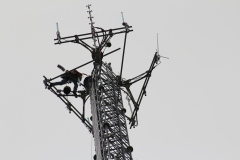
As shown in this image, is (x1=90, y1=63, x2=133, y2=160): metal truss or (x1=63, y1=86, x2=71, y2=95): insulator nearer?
(x1=90, y1=63, x2=133, y2=160): metal truss

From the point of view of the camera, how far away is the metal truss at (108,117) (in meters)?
23.7

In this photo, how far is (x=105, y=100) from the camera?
2634cm

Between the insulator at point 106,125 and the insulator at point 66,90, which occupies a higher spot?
the insulator at point 66,90

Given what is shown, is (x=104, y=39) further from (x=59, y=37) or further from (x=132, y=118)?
(x=132, y=118)

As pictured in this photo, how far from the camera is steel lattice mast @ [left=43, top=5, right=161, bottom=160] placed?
23891 mm

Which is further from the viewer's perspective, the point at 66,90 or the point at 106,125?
the point at 66,90

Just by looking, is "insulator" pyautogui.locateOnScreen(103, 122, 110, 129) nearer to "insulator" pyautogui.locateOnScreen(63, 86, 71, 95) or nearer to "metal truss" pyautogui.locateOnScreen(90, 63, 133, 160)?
"metal truss" pyautogui.locateOnScreen(90, 63, 133, 160)

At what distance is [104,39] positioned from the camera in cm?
2862

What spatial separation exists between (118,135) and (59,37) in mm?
6306

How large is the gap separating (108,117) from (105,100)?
1.17 m

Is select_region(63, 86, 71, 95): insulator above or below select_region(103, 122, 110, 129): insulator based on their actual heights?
above

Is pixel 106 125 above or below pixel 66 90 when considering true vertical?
below

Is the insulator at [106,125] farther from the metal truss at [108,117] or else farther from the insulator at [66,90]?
the insulator at [66,90]

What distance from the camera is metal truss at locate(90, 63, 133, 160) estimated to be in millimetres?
23656
